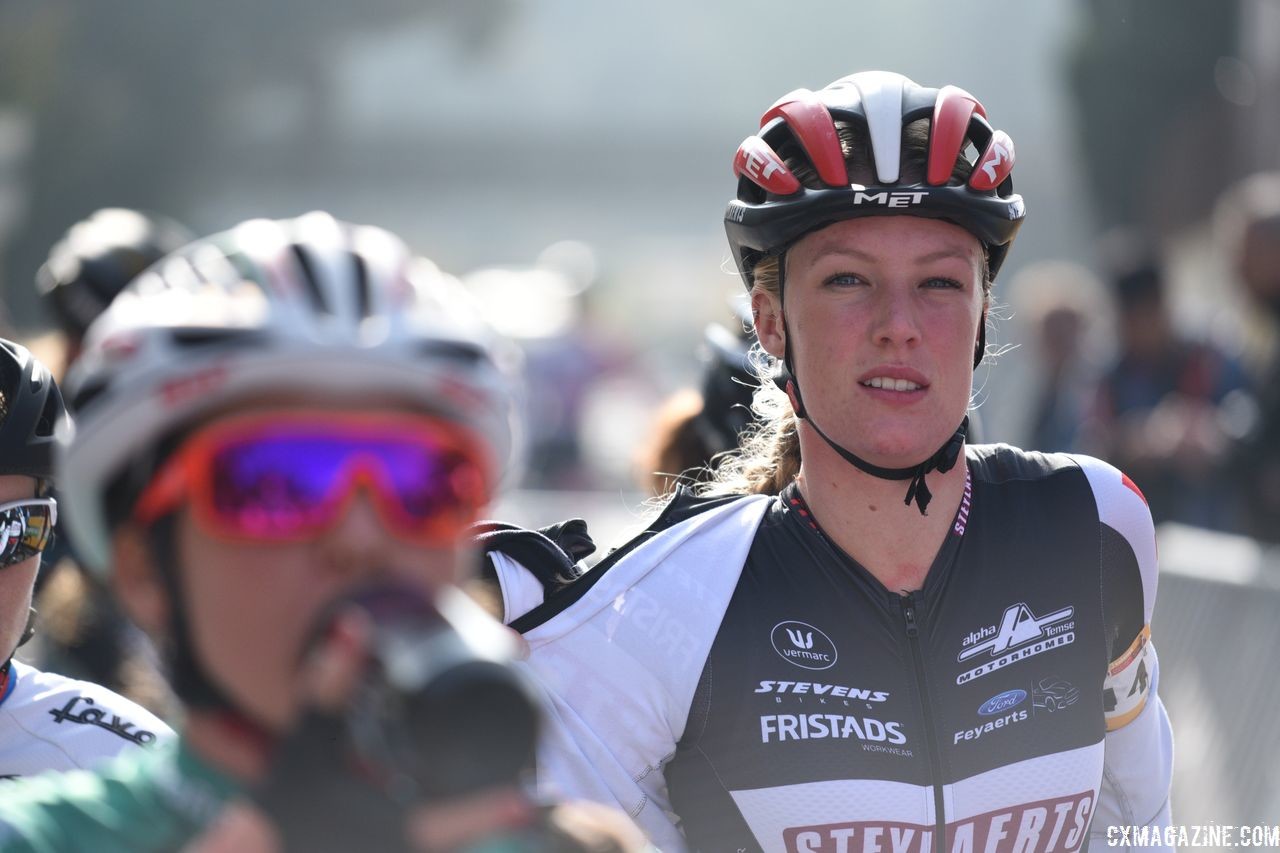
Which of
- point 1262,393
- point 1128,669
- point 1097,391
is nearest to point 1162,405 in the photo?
point 1097,391

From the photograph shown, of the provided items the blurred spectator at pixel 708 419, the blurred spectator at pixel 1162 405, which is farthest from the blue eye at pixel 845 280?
the blurred spectator at pixel 1162 405

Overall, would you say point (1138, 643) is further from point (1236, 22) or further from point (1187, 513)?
point (1236, 22)

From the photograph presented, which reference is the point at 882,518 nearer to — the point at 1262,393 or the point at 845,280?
the point at 845,280

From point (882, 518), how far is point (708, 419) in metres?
1.40

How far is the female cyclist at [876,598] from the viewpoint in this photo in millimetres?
3348

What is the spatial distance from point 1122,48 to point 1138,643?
815 inches

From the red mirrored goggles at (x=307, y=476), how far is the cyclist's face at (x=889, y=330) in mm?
1791

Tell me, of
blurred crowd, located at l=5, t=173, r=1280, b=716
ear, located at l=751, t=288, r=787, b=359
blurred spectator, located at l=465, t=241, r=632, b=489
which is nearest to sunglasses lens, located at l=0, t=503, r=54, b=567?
blurred crowd, located at l=5, t=173, r=1280, b=716

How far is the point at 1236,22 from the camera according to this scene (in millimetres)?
21016

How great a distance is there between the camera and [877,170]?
3549mm

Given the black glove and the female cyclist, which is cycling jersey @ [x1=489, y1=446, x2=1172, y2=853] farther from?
the black glove

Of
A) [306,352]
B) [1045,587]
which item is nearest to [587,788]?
[1045,587]

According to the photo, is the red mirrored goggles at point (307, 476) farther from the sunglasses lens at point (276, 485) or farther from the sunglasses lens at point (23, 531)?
the sunglasses lens at point (23, 531)

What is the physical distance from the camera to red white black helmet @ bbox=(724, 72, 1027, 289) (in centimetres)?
354
